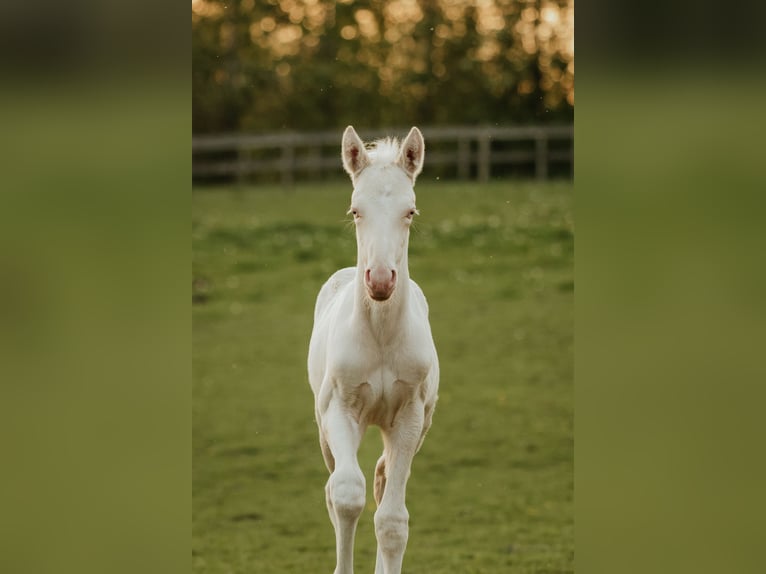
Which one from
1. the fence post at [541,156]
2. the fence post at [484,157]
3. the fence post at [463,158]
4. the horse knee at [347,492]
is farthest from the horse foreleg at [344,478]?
the fence post at [541,156]

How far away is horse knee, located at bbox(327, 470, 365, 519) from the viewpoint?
4.04 m

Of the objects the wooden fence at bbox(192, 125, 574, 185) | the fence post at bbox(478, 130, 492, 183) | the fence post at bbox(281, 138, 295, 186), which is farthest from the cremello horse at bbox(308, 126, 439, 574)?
the fence post at bbox(281, 138, 295, 186)

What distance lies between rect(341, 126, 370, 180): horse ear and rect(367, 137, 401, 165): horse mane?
0.04 m

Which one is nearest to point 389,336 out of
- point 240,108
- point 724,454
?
point 724,454

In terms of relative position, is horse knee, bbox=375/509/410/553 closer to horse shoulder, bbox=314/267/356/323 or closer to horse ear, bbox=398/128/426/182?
horse shoulder, bbox=314/267/356/323

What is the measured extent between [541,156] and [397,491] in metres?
18.1

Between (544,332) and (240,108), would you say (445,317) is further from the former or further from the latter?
(240,108)

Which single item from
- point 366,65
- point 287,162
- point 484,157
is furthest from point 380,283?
point 287,162

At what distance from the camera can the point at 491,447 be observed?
1234 cm

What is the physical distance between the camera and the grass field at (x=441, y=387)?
9.23 meters

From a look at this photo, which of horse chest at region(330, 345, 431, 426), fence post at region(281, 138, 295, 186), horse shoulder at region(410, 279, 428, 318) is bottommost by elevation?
horse chest at region(330, 345, 431, 426)

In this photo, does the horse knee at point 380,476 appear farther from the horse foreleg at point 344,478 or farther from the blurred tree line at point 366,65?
the blurred tree line at point 366,65

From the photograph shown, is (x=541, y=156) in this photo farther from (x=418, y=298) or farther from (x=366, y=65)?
(x=418, y=298)

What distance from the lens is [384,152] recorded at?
418 centimetres
